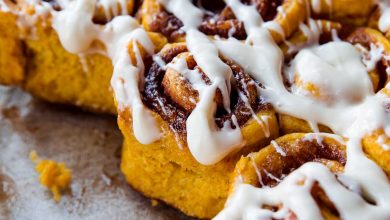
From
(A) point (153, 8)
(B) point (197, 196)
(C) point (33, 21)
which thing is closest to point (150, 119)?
(B) point (197, 196)

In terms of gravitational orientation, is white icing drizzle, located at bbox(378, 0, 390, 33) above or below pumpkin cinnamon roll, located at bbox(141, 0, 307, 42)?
above

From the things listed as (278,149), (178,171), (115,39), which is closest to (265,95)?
(278,149)

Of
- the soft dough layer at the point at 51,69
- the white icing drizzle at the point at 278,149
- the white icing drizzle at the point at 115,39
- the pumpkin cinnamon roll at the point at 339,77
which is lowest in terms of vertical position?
the soft dough layer at the point at 51,69

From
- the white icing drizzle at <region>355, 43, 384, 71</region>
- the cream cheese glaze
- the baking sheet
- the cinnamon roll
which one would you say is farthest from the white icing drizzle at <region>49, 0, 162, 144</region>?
the cinnamon roll

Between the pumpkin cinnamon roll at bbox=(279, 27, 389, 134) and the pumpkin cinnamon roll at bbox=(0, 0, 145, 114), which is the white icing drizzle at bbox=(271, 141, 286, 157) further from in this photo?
the pumpkin cinnamon roll at bbox=(0, 0, 145, 114)

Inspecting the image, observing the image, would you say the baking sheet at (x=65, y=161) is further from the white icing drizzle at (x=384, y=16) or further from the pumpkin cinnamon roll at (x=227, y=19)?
the white icing drizzle at (x=384, y=16)

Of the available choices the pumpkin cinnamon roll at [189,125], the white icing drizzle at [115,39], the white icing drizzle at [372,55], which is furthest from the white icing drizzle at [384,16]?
the white icing drizzle at [115,39]

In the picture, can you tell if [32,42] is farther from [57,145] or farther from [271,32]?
[271,32]
